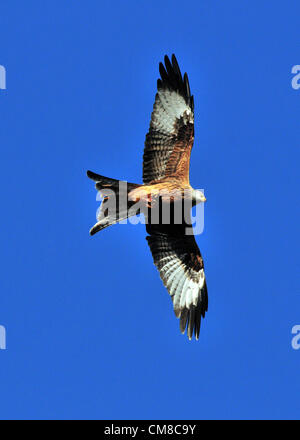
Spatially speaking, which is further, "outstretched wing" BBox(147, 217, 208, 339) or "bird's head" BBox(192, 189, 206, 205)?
"outstretched wing" BBox(147, 217, 208, 339)

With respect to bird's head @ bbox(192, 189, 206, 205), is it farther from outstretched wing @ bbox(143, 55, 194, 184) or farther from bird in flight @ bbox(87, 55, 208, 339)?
outstretched wing @ bbox(143, 55, 194, 184)

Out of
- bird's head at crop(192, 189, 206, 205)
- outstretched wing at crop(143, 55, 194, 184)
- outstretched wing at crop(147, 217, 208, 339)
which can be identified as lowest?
outstretched wing at crop(147, 217, 208, 339)

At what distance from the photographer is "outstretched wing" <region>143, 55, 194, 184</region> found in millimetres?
9938

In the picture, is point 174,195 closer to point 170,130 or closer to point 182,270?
point 170,130

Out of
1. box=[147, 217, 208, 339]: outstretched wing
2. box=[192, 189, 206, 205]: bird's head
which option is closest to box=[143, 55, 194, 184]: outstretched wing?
box=[192, 189, 206, 205]: bird's head

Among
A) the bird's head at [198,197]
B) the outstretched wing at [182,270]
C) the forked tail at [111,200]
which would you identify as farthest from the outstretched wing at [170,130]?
the outstretched wing at [182,270]

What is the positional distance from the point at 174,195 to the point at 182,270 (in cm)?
113

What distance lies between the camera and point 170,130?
1002cm

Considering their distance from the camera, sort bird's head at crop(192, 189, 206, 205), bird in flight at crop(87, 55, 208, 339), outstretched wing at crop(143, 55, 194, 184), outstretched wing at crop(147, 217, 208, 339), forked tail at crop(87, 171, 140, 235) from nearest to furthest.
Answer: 1. forked tail at crop(87, 171, 140, 235)
2. bird's head at crop(192, 189, 206, 205)
3. bird in flight at crop(87, 55, 208, 339)
4. outstretched wing at crop(143, 55, 194, 184)
5. outstretched wing at crop(147, 217, 208, 339)

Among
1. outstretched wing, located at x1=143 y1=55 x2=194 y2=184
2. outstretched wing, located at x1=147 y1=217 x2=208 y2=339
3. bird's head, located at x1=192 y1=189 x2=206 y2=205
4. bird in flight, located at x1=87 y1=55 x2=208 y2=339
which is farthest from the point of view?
outstretched wing, located at x1=147 y1=217 x2=208 y2=339

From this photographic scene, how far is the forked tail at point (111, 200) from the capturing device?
9.39m
